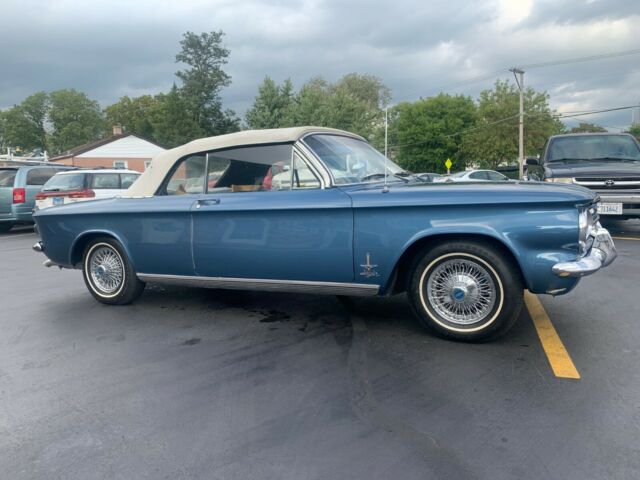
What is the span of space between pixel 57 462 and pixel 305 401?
4.23ft

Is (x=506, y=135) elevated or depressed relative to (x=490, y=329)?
elevated

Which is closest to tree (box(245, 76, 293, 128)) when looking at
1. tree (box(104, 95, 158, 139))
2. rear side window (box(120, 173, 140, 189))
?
rear side window (box(120, 173, 140, 189))

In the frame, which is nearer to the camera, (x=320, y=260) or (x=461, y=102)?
(x=320, y=260)

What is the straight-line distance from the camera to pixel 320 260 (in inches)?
152

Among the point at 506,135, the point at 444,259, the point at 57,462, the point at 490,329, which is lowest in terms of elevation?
the point at 57,462

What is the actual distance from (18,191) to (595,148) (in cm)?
1320

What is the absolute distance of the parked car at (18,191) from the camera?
1231 centimetres

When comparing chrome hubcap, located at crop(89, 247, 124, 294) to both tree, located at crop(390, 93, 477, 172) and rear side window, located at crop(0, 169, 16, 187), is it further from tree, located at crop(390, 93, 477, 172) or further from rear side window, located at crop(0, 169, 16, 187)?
tree, located at crop(390, 93, 477, 172)

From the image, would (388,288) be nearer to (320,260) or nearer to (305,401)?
(320,260)

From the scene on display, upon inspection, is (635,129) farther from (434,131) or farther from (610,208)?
(610,208)

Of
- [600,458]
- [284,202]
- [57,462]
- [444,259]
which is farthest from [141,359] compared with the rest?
[600,458]

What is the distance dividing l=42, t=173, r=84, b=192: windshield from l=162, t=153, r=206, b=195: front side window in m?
8.35

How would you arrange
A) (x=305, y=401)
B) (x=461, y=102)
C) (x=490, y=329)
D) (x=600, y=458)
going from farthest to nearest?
(x=461, y=102) < (x=490, y=329) < (x=305, y=401) < (x=600, y=458)

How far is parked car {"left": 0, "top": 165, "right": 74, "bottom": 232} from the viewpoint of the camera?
485 inches
